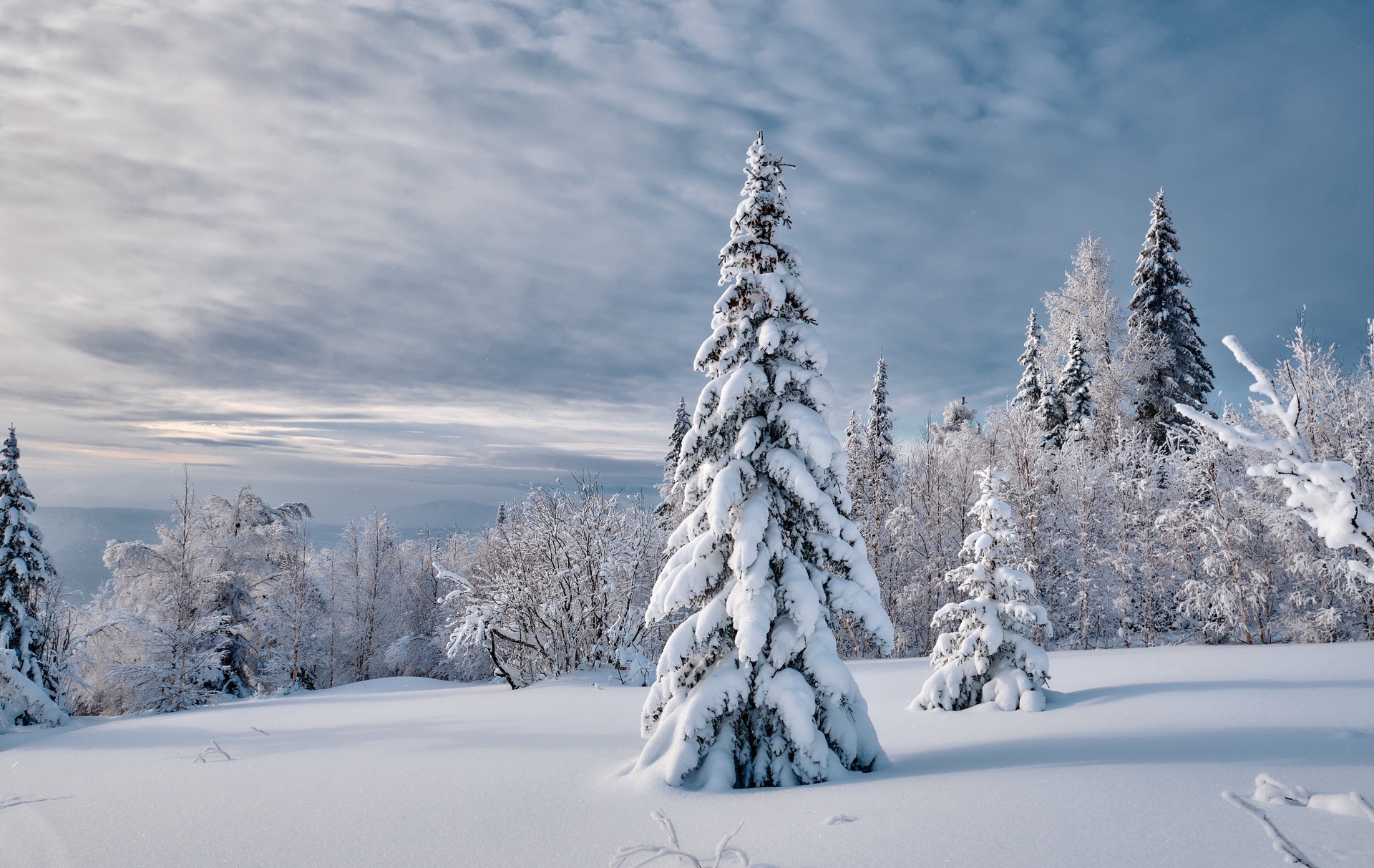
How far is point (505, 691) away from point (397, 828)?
38.0 ft

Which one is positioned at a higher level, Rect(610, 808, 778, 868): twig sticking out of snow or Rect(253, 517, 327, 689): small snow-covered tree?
Rect(610, 808, 778, 868): twig sticking out of snow

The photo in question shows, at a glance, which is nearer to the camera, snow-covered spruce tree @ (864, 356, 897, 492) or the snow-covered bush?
the snow-covered bush

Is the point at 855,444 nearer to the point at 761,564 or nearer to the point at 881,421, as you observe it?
the point at 881,421

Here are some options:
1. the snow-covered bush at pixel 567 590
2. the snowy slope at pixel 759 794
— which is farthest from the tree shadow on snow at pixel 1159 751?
the snow-covered bush at pixel 567 590

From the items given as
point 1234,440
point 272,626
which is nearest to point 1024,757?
point 1234,440

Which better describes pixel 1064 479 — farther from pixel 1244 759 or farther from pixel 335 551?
pixel 335 551

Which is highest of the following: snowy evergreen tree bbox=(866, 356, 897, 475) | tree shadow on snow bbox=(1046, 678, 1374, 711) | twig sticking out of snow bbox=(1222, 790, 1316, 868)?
snowy evergreen tree bbox=(866, 356, 897, 475)

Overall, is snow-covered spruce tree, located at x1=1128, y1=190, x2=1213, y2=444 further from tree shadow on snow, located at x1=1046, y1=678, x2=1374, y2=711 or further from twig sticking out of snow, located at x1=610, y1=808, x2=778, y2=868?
twig sticking out of snow, located at x1=610, y1=808, x2=778, y2=868

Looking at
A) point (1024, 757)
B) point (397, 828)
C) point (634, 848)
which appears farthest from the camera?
A: point (1024, 757)

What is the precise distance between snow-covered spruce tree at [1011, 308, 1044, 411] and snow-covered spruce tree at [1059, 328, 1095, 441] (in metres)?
4.79

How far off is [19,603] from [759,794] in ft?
87.4

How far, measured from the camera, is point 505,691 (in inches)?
638

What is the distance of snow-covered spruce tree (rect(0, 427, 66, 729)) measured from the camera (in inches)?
745

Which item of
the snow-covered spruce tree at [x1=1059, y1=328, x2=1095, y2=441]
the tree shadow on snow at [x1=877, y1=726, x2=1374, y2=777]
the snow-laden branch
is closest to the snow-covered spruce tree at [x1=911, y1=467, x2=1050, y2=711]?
the tree shadow on snow at [x1=877, y1=726, x2=1374, y2=777]
